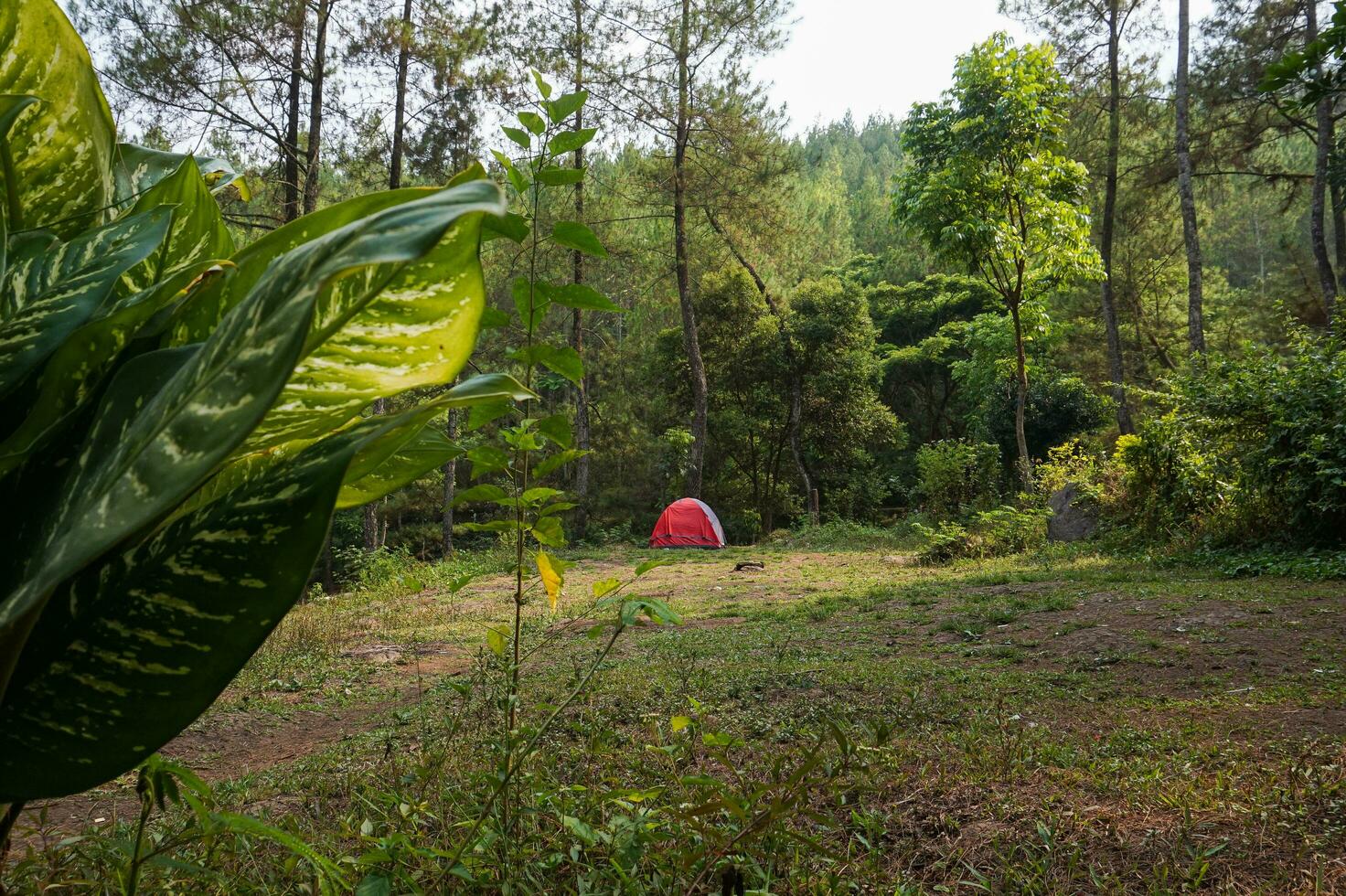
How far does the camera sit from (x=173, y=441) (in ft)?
0.87

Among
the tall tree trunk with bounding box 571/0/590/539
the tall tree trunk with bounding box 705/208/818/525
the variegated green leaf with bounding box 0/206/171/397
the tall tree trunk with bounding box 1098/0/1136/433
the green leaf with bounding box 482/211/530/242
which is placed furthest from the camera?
the tall tree trunk with bounding box 705/208/818/525

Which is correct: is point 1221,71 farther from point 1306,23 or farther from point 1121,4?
point 1121,4

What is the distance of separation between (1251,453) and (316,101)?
9.96 meters

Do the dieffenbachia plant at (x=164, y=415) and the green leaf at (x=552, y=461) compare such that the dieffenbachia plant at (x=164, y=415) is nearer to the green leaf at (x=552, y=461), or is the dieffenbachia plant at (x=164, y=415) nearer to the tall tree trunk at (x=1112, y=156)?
the green leaf at (x=552, y=461)

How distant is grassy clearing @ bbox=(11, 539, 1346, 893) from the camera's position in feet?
4.20

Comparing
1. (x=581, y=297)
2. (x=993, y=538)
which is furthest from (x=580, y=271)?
(x=581, y=297)

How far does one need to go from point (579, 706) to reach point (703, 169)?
41.4 feet

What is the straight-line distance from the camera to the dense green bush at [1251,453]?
5898 millimetres

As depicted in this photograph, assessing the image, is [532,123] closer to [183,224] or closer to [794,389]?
[183,224]

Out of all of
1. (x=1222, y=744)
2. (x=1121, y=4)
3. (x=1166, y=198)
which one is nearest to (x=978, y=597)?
(x=1222, y=744)

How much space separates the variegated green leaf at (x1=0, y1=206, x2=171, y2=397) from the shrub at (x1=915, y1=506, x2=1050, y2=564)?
29.8 ft

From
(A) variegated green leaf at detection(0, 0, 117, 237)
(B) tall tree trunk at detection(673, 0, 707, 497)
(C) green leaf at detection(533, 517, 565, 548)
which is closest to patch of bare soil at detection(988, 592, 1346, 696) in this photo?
(C) green leaf at detection(533, 517, 565, 548)

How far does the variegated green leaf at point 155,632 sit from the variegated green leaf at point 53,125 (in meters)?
0.25

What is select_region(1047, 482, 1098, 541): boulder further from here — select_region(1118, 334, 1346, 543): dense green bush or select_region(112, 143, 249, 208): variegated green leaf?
select_region(112, 143, 249, 208): variegated green leaf
